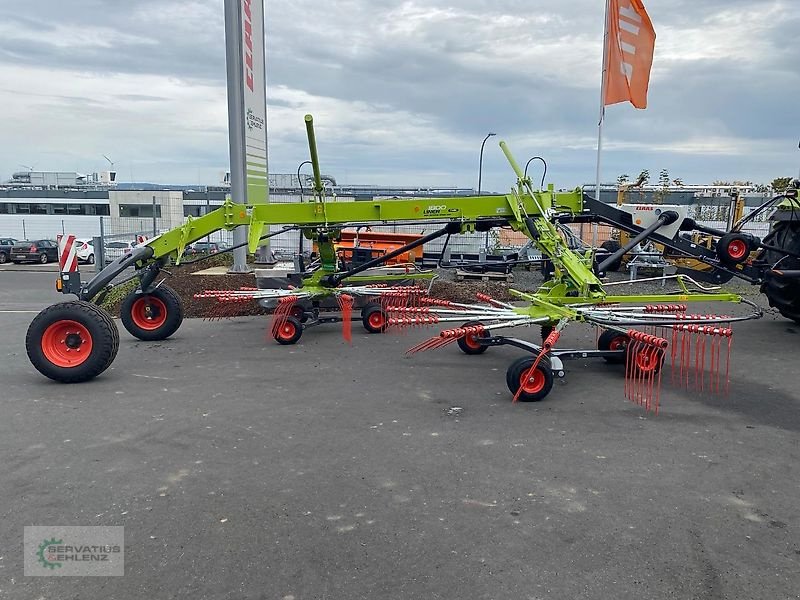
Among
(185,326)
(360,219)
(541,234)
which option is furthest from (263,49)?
(541,234)

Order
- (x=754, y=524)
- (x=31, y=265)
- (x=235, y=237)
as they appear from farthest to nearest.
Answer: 1. (x=31, y=265)
2. (x=235, y=237)
3. (x=754, y=524)

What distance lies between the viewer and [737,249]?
8734mm

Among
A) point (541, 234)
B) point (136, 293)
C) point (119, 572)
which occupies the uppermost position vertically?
point (541, 234)

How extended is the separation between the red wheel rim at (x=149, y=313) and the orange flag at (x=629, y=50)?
12246 millimetres

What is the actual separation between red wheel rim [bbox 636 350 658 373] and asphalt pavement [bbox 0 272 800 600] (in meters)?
0.30

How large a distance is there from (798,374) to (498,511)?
5532 mm

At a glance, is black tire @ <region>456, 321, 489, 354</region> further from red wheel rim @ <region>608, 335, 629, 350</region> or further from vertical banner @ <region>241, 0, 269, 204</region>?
vertical banner @ <region>241, 0, 269, 204</region>

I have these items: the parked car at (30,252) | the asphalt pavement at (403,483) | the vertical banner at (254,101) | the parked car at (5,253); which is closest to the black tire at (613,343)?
the asphalt pavement at (403,483)

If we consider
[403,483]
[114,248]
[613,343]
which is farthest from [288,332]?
[114,248]

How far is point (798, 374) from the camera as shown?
25.2ft

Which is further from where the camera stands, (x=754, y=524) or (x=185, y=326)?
(x=185, y=326)

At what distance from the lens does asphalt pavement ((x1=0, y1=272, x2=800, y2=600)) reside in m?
3.45

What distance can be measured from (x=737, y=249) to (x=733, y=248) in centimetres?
7

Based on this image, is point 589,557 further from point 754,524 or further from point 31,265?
→ point 31,265
